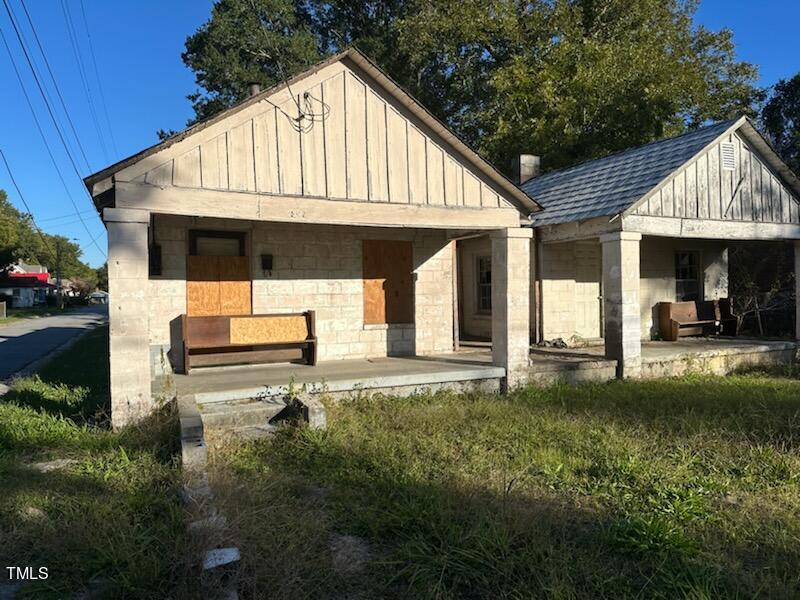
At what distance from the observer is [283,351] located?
9641 millimetres

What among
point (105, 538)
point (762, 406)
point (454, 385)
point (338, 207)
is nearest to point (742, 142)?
point (762, 406)

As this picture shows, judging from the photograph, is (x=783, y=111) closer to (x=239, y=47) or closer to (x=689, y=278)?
(x=689, y=278)

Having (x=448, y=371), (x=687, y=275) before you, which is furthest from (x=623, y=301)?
(x=687, y=275)

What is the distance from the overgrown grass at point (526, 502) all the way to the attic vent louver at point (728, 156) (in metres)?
5.56

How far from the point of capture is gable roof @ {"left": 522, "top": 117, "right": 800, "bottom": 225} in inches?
412

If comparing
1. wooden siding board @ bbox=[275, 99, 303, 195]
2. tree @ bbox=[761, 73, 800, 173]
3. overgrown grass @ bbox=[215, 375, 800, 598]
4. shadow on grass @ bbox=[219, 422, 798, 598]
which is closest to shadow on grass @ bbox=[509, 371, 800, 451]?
overgrown grass @ bbox=[215, 375, 800, 598]

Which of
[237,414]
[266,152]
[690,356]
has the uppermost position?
[266,152]

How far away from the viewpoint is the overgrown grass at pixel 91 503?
3.50 metres

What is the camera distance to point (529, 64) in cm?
2256

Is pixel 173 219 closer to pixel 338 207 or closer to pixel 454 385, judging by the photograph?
pixel 338 207

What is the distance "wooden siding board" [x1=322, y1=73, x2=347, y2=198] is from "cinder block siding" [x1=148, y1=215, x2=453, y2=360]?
270 cm

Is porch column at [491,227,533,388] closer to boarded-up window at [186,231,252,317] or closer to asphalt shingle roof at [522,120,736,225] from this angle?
asphalt shingle roof at [522,120,736,225]

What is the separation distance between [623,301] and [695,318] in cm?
618

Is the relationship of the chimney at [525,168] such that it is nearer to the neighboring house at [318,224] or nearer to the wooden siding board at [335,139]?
the neighboring house at [318,224]
